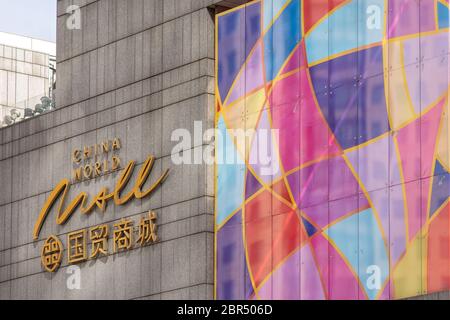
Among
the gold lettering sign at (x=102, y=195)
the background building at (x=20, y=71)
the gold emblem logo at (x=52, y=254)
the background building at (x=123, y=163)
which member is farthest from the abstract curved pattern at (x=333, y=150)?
the background building at (x=20, y=71)

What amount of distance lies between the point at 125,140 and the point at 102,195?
1944 mm

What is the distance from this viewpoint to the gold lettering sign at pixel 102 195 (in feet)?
161

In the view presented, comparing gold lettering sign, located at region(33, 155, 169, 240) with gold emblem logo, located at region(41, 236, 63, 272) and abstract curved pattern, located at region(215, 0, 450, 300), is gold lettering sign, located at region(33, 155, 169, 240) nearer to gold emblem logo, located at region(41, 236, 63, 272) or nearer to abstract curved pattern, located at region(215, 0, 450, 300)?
gold emblem logo, located at region(41, 236, 63, 272)

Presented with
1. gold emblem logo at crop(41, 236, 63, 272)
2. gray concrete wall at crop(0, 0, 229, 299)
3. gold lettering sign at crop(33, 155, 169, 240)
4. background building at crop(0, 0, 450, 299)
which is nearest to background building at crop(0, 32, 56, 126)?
gray concrete wall at crop(0, 0, 229, 299)

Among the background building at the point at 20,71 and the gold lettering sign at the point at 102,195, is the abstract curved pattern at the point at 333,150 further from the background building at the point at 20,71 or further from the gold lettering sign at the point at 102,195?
the background building at the point at 20,71

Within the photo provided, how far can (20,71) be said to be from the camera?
232 feet

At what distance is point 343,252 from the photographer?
41844 mm

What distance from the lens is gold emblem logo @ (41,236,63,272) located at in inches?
2058

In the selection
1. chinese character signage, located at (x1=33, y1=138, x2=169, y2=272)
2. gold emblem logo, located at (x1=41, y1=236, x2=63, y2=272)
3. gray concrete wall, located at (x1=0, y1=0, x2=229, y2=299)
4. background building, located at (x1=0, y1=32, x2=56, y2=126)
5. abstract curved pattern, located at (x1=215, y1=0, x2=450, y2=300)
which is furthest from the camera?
background building, located at (x1=0, y1=32, x2=56, y2=126)

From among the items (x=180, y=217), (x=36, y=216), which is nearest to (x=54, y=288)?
(x=36, y=216)

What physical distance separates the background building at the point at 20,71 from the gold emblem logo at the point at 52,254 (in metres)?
17.3

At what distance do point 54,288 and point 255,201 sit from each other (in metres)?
9.98

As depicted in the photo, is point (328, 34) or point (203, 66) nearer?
point (328, 34)
